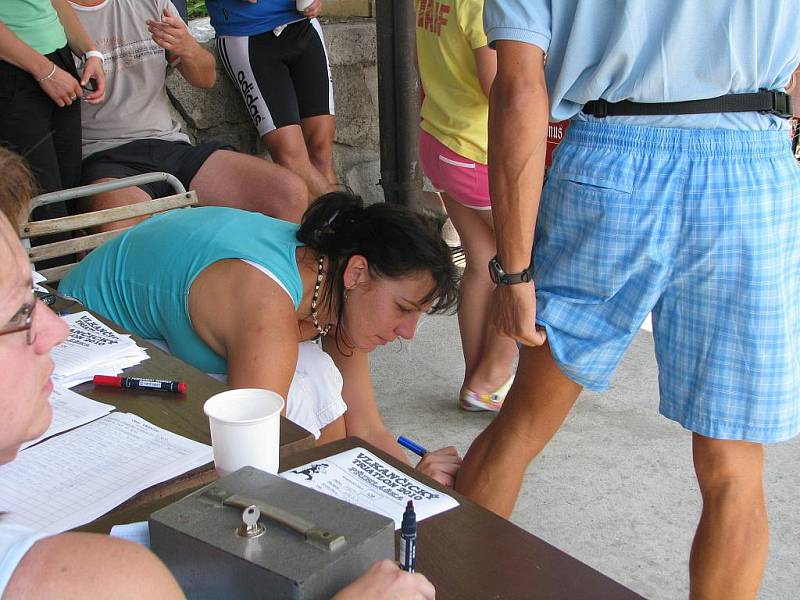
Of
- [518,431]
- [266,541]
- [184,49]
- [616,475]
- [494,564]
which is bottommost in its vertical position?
[616,475]

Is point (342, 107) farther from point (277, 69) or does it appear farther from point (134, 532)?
point (134, 532)

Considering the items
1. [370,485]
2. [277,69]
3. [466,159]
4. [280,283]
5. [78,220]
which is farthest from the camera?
[277,69]

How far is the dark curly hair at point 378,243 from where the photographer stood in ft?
6.41

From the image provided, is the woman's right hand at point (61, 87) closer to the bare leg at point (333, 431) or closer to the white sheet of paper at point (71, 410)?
the bare leg at point (333, 431)

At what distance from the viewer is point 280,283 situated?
1853 mm

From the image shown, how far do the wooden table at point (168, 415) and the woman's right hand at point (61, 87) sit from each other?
1569 millimetres

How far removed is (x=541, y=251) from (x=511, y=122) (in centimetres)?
29

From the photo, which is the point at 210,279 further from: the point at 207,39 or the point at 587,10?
the point at 207,39

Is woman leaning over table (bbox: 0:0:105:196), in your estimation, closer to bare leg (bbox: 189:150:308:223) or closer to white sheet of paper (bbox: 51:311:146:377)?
bare leg (bbox: 189:150:308:223)

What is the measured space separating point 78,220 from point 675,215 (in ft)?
5.18

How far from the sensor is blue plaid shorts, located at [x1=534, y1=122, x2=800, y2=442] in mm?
1576

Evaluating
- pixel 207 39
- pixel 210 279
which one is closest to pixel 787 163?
pixel 210 279

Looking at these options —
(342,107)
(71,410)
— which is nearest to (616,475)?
(71,410)

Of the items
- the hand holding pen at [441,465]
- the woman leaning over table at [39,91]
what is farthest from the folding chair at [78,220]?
the hand holding pen at [441,465]
